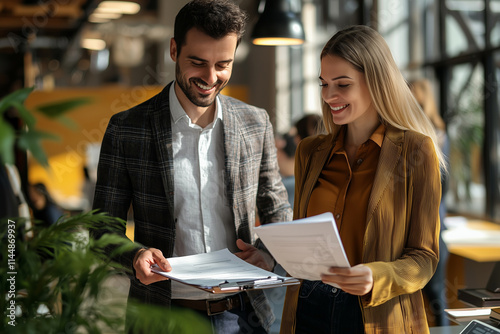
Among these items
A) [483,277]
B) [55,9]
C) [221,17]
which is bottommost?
[483,277]

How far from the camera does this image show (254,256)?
5.42ft

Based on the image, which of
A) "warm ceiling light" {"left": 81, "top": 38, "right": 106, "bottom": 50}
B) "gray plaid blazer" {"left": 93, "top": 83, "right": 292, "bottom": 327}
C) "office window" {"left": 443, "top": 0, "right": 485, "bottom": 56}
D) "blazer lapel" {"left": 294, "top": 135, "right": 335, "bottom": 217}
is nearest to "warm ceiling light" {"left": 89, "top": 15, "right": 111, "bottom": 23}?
"warm ceiling light" {"left": 81, "top": 38, "right": 106, "bottom": 50}

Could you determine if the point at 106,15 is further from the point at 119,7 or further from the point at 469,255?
the point at 469,255

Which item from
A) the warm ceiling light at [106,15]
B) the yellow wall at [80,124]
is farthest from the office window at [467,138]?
the warm ceiling light at [106,15]

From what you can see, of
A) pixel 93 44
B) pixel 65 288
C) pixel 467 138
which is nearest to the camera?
pixel 65 288

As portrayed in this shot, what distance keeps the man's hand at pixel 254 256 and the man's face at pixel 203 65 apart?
42 centimetres

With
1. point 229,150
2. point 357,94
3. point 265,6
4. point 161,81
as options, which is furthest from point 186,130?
point 161,81

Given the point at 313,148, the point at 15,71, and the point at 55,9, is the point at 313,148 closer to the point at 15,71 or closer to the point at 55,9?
the point at 55,9

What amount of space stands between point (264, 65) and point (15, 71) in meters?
3.09

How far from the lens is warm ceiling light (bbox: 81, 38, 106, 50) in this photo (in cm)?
695

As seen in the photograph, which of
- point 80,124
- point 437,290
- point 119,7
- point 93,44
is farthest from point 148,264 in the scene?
point 93,44

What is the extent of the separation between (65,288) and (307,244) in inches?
23.5

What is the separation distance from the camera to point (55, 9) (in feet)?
20.7

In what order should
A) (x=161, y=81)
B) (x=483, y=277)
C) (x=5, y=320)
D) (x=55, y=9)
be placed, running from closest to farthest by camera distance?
(x=5, y=320)
(x=483, y=277)
(x=161, y=81)
(x=55, y=9)
